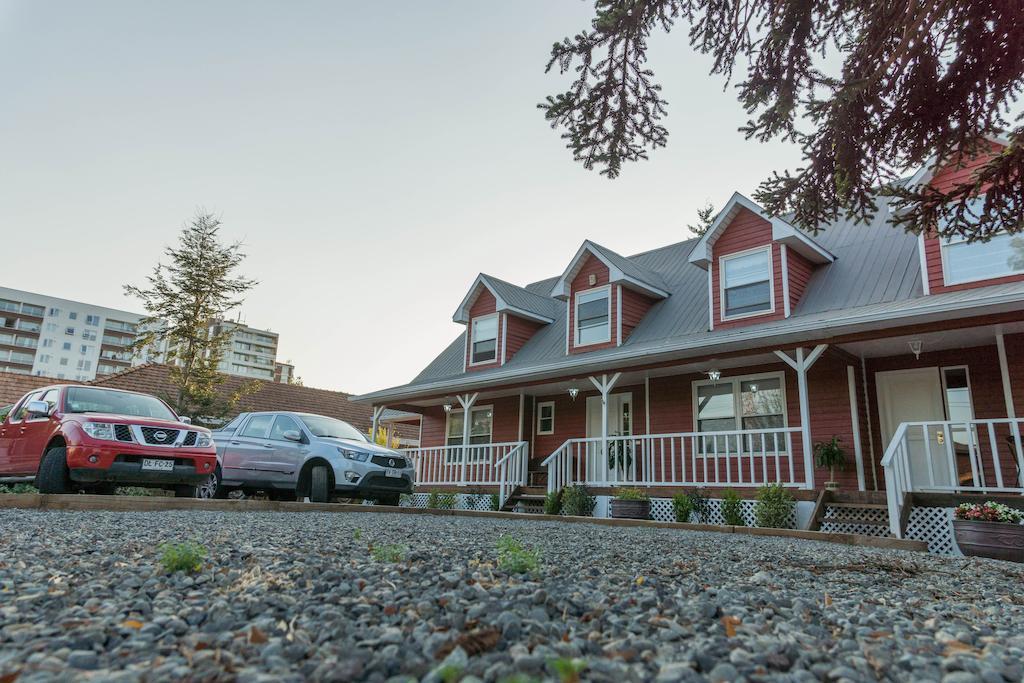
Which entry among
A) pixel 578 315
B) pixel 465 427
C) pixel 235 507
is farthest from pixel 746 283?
pixel 235 507

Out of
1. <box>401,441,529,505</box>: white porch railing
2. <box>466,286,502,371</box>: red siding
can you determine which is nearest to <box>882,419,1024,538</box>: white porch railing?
<box>401,441,529,505</box>: white porch railing

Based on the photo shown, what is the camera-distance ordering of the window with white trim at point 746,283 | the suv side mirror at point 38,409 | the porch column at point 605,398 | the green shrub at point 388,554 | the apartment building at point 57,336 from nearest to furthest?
1. the green shrub at point 388,554
2. the suv side mirror at point 38,409
3. the porch column at point 605,398
4. the window with white trim at point 746,283
5. the apartment building at point 57,336

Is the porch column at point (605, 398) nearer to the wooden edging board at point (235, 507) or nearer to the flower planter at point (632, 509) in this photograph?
the flower planter at point (632, 509)

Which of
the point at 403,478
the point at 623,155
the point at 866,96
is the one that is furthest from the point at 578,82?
the point at 403,478

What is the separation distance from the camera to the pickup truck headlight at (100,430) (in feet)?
23.7

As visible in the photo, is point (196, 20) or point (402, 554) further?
point (196, 20)

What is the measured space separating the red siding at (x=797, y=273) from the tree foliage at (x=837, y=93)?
5.20 m

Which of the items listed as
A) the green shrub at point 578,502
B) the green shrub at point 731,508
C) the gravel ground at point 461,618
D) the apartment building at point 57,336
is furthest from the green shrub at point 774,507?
the apartment building at point 57,336

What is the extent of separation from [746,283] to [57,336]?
97005mm

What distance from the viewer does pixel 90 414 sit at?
7496 mm

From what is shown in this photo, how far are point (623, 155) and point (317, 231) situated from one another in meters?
9.56

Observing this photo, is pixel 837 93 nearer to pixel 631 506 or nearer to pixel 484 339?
pixel 631 506

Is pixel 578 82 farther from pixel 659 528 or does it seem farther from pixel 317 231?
pixel 317 231

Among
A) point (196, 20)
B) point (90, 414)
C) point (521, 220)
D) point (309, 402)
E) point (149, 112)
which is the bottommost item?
point (90, 414)
